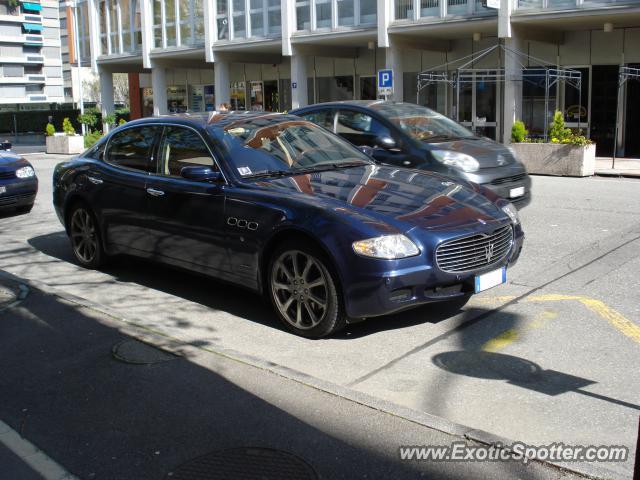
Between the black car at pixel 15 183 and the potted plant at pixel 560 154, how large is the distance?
431 inches

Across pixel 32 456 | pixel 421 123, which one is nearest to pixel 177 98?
pixel 421 123

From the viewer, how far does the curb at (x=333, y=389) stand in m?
3.49

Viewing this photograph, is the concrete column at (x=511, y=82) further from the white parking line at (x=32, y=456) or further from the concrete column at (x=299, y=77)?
the white parking line at (x=32, y=456)

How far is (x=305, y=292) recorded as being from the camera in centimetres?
547

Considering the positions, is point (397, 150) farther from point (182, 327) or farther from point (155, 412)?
point (155, 412)

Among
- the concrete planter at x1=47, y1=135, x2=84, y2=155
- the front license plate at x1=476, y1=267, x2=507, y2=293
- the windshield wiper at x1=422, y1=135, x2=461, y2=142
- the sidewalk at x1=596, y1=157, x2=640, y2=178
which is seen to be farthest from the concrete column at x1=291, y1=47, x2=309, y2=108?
the front license plate at x1=476, y1=267, x2=507, y2=293

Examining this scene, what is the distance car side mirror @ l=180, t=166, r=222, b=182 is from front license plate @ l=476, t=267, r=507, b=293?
230cm

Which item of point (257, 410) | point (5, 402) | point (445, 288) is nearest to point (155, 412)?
point (257, 410)

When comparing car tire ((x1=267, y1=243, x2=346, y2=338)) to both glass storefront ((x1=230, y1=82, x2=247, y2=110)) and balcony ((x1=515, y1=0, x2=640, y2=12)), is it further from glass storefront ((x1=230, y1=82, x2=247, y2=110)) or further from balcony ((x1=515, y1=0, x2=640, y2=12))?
glass storefront ((x1=230, y1=82, x2=247, y2=110))

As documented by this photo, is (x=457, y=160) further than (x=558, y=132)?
No

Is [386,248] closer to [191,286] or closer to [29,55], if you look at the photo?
[191,286]

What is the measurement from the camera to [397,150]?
9.56 metres

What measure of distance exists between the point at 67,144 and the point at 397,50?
53.0ft

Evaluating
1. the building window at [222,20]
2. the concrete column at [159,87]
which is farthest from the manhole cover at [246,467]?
the concrete column at [159,87]
